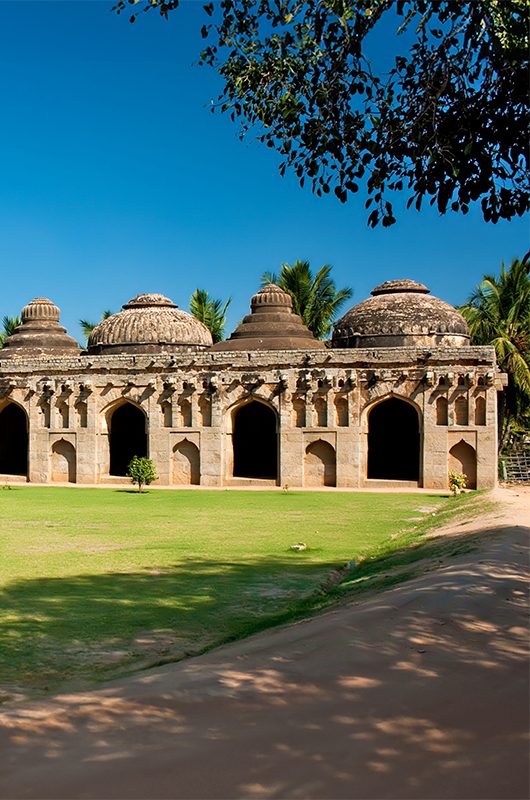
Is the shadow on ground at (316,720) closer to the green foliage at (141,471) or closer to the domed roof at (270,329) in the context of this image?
the green foliage at (141,471)

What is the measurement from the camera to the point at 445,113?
332 inches

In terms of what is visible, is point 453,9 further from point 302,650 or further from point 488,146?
point 302,650

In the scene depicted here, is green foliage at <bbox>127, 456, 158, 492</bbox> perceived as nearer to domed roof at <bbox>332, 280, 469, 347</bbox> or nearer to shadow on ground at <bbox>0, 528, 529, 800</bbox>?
domed roof at <bbox>332, 280, 469, 347</bbox>

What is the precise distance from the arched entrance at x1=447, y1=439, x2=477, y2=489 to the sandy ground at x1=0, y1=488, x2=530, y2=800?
18.7m

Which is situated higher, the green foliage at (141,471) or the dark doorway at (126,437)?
the dark doorway at (126,437)

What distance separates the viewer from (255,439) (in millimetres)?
32281

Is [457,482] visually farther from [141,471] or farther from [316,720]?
[316,720]

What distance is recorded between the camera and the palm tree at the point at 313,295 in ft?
140

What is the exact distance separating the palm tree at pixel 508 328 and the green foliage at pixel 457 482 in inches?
305

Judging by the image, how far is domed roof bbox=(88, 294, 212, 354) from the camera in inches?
1201

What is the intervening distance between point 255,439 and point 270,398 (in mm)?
5394

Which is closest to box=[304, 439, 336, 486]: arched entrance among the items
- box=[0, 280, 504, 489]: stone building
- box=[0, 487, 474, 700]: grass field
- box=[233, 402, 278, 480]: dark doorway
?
box=[0, 280, 504, 489]: stone building

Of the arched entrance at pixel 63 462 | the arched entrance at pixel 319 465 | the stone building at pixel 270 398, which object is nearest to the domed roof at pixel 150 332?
the stone building at pixel 270 398

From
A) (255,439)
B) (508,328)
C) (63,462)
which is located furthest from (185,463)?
(508,328)
